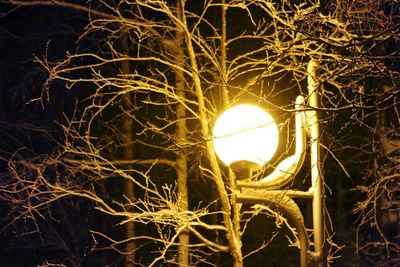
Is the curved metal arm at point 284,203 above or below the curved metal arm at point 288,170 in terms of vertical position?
below

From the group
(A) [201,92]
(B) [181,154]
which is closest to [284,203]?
(A) [201,92]

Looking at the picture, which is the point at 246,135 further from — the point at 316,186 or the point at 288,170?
the point at 316,186

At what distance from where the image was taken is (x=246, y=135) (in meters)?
4.41

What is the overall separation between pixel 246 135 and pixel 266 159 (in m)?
0.22

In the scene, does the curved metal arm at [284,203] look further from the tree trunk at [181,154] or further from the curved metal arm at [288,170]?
the tree trunk at [181,154]

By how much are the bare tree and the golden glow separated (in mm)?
110

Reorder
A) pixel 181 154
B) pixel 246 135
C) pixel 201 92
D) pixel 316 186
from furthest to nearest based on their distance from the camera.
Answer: pixel 181 154 → pixel 201 92 → pixel 316 186 → pixel 246 135

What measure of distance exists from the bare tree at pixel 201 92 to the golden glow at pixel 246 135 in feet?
0.36

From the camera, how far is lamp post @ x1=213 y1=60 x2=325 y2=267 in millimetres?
4426

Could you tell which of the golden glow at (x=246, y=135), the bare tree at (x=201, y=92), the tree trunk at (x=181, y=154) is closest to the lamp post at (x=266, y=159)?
the golden glow at (x=246, y=135)

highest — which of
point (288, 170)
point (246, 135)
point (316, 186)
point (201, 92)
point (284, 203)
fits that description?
point (201, 92)

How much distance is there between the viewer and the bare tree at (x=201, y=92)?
507 cm

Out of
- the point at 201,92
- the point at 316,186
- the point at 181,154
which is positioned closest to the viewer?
the point at 316,186

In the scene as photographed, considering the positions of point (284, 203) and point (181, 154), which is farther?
point (181, 154)
